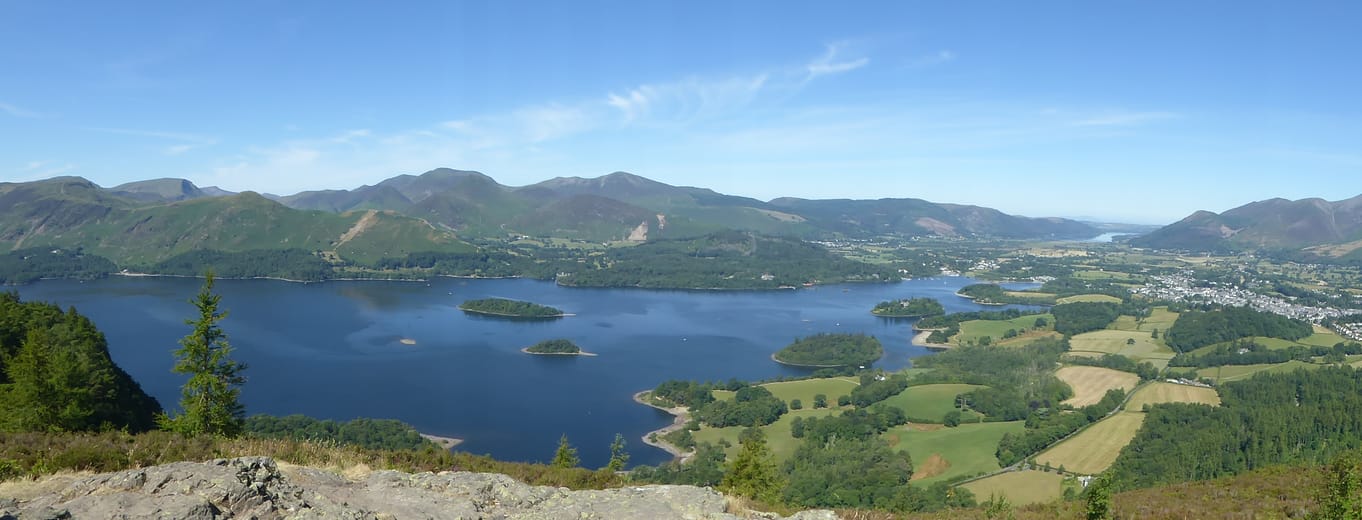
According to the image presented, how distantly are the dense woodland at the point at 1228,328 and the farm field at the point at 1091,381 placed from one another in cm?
2148

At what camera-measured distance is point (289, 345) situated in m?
85.1

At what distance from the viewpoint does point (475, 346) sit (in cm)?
8775

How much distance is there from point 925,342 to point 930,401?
34306mm

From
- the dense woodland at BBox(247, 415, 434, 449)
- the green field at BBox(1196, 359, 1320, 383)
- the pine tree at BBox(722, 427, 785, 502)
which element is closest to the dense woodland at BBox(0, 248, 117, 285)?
the dense woodland at BBox(247, 415, 434, 449)

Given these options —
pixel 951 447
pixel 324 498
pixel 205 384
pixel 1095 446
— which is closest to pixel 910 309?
pixel 951 447

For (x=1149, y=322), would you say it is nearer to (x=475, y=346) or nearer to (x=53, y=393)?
(x=475, y=346)

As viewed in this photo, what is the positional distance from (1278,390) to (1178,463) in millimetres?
→ 25449

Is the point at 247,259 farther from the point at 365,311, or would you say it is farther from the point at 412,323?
the point at 412,323

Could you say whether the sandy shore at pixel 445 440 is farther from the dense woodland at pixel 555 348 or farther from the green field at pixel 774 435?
the dense woodland at pixel 555 348

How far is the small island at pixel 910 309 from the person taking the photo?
121 meters

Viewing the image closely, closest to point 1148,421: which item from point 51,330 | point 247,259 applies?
point 51,330

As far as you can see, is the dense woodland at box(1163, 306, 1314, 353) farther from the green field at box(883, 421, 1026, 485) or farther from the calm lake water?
the green field at box(883, 421, 1026, 485)

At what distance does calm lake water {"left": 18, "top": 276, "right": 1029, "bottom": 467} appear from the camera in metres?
59.8

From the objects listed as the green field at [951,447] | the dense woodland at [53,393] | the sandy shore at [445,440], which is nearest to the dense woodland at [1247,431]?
the green field at [951,447]
